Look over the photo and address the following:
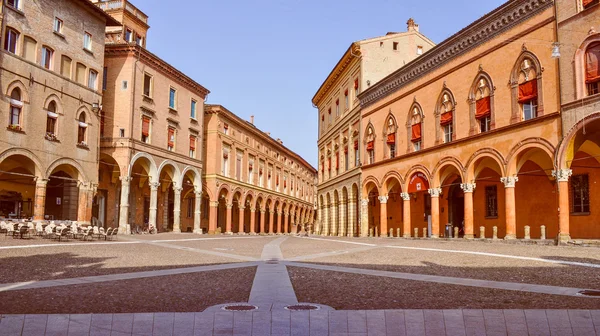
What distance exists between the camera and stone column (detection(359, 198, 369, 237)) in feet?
125

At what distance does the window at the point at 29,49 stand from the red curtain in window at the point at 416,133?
2224 centimetres

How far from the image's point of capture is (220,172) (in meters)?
49.1

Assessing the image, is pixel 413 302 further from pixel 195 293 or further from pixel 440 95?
pixel 440 95

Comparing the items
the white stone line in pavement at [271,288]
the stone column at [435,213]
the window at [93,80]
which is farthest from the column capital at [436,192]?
the window at [93,80]

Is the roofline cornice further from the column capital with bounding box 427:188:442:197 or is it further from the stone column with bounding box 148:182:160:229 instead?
the column capital with bounding box 427:188:442:197

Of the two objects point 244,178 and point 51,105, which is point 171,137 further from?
point 244,178

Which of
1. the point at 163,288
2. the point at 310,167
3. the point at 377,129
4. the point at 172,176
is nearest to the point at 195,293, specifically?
the point at 163,288

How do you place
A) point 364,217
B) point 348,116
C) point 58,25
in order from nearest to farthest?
point 58,25
point 364,217
point 348,116

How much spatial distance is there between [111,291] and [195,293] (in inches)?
51.9

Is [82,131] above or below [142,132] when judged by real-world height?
below

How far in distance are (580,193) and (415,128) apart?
35.4ft

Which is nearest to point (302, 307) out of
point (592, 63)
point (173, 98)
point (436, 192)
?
point (592, 63)

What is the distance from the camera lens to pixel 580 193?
23641 millimetres

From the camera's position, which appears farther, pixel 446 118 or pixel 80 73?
pixel 80 73
